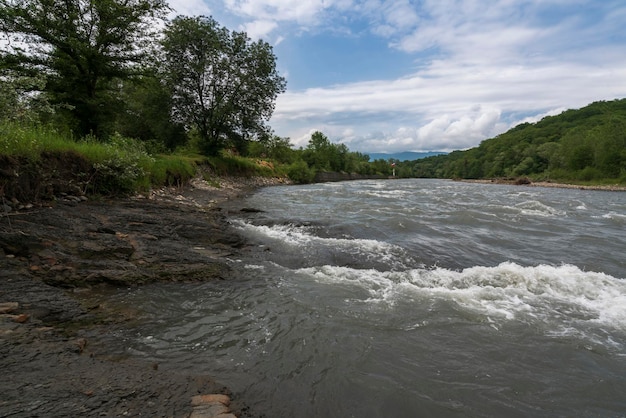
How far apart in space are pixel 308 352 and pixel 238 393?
128cm

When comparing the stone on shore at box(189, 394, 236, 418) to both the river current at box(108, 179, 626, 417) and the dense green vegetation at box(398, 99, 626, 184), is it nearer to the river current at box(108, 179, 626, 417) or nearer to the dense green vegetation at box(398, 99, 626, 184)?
the river current at box(108, 179, 626, 417)

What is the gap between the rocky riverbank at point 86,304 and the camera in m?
2.86

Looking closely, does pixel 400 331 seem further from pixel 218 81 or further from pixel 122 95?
pixel 218 81

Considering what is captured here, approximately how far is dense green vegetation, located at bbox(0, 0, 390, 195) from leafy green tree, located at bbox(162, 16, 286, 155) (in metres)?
0.10

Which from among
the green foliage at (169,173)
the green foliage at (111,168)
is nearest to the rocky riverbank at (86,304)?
the green foliage at (111,168)

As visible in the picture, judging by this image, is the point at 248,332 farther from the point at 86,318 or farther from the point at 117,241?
the point at 117,241

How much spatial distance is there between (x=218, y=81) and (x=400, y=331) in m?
34.9

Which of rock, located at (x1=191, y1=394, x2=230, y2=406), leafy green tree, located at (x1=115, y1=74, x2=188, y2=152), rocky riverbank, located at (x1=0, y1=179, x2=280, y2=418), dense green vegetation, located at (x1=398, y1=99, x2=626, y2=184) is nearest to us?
rocky riverbank, located at (x1=0, y1=179, x2=280, y2=418)

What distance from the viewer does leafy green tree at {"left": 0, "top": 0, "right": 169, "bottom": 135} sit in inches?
601

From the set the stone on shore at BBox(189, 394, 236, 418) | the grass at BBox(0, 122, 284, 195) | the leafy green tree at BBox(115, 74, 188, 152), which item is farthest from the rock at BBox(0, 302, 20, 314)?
the leafy green tree at BBox(115, 74, 188, 152)

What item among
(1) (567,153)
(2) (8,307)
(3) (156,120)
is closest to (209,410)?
(2) (8,307)

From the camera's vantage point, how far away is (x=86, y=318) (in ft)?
15.1

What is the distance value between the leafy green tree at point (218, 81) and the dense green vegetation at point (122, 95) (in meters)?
0.10

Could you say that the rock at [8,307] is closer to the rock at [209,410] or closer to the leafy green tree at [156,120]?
the rock at [209,410]
